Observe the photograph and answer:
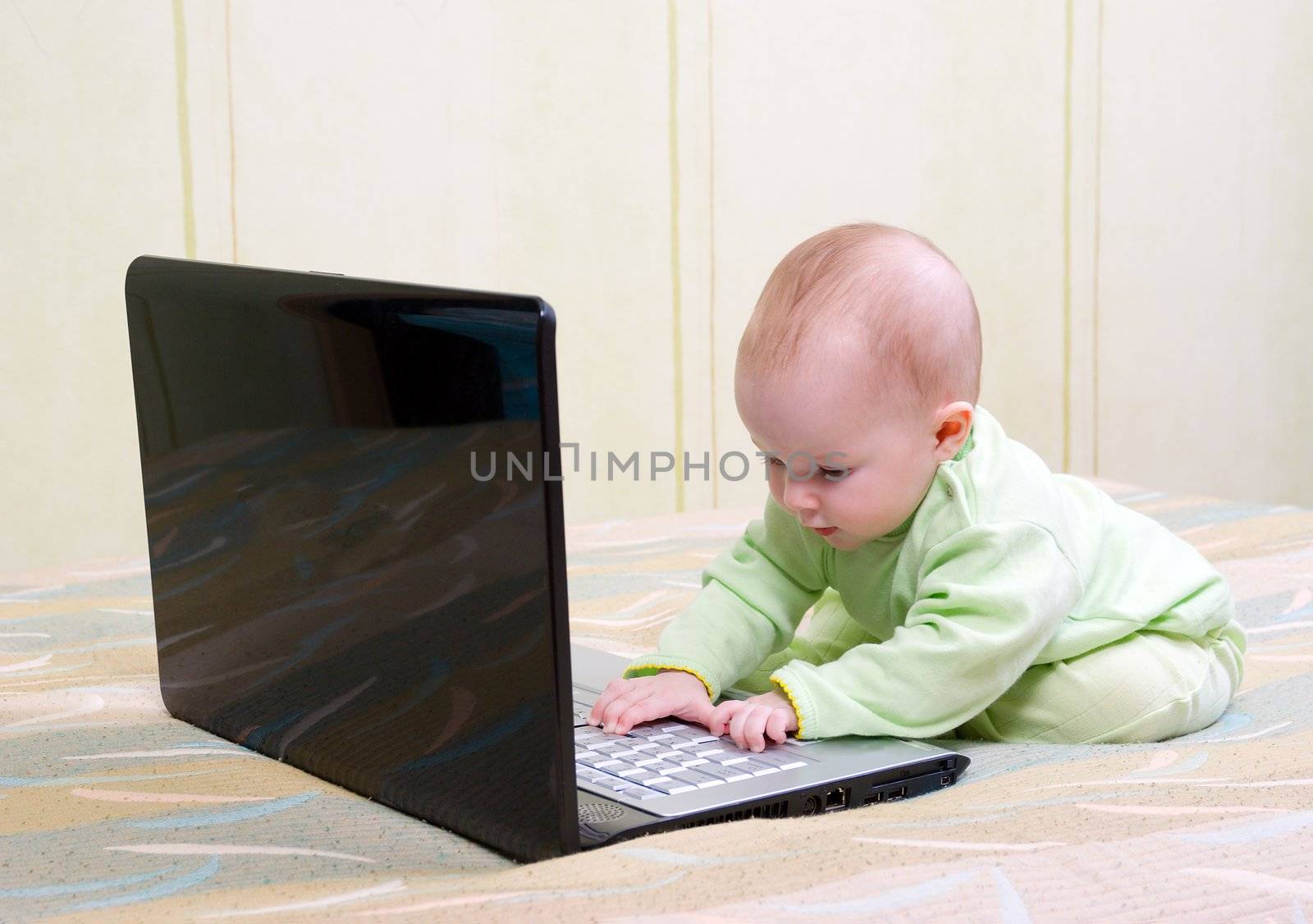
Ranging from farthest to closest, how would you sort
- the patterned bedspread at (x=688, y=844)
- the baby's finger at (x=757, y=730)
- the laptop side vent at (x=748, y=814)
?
1. the baby's finger at (x=757, y=730)
2. the laptop side vent at (x=748, y=814)
3. the patterned bedspread at (x=688, y=844)

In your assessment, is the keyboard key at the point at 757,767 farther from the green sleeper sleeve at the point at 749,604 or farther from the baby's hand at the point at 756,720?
the green sleeper sleeve at the point at 749,604

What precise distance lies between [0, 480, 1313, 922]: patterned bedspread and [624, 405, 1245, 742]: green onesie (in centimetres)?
4

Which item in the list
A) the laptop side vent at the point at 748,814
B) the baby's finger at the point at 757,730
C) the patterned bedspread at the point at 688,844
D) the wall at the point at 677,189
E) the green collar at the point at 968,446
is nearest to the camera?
the patterned bedspread at the point at 688,844

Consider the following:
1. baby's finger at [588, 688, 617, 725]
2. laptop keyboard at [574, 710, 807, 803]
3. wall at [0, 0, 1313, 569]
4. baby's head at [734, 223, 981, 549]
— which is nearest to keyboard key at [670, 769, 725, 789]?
laptop keyboard at [574, 710, 807, 803]

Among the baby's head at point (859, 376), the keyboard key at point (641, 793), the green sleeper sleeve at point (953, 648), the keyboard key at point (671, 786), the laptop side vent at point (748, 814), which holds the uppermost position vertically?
the baby's head at point (859, 376)

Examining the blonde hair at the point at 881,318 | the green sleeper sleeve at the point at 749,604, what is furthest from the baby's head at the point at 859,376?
the green sleeper sleeve at the point at 749,604

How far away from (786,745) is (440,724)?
0.23 metres

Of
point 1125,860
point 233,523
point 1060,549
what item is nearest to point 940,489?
point 1060,549

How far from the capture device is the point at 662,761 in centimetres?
81

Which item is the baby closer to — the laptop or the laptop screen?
the laptop

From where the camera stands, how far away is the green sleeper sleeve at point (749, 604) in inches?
38.8

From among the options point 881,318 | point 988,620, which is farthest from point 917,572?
point 881,318

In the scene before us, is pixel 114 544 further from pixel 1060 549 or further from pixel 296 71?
pixel 1060 549

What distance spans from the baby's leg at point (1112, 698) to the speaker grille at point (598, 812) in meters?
0.37
